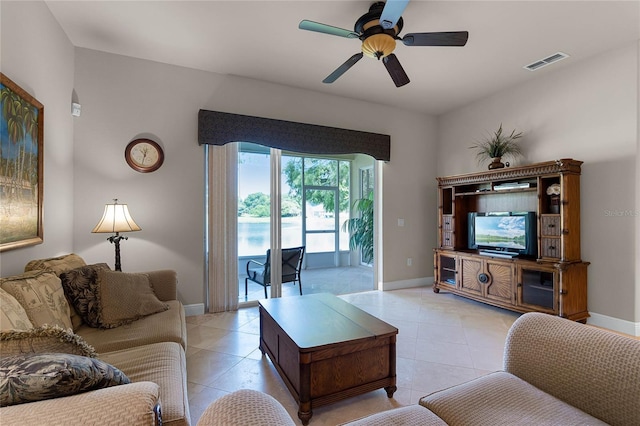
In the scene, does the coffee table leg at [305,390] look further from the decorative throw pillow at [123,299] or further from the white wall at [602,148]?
the white wall at [602,148]

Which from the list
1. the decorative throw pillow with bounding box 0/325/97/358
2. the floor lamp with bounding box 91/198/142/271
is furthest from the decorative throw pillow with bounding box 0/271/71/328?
the floor lamp with bounding box 91/198/142/271

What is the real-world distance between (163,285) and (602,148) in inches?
176

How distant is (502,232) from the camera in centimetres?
376

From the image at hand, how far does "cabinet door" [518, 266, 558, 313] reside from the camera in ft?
10.4

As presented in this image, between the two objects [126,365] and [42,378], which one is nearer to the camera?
[42,378]

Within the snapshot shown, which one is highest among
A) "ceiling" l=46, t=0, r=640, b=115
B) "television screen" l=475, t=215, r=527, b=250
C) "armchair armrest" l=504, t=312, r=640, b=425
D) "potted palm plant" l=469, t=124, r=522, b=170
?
"ceiling" l=46, t=0, r=640, b=115

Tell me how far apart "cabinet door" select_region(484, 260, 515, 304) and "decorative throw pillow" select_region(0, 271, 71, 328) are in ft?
13.3

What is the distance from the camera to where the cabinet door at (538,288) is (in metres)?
3.17

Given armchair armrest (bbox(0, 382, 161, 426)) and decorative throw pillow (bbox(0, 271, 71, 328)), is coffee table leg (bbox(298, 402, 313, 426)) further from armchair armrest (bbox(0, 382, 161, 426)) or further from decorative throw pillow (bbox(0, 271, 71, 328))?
decorative throw pillow (bbox(0, 271, 71, 328))

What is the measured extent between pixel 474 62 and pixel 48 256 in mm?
4450

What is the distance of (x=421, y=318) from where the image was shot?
343 centimetres

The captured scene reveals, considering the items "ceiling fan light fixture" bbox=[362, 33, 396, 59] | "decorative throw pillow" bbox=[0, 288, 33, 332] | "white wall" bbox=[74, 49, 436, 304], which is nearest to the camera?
"decorative throw pillow" bbox=[0, 288, 33, 332]

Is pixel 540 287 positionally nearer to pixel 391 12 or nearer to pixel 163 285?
pixel 391 12

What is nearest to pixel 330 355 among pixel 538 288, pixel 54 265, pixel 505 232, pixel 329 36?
pixel 54 265
